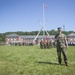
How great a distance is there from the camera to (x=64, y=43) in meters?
10.5

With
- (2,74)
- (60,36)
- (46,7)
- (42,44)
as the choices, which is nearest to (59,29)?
(60,36)

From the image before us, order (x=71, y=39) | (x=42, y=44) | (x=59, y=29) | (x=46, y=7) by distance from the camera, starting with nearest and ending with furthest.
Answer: (x=59, y=29)
(x=42, y=44)
(x=46, y=7)
(x=71, y=39)

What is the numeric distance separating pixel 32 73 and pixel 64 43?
10.8ft

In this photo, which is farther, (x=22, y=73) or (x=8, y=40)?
(x=8, y=40)

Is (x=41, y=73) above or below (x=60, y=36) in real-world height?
below

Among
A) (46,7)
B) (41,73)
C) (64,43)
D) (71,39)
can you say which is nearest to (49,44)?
(64,43)

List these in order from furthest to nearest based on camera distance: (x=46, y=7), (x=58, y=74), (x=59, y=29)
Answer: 1. (x=46, y=7)
2. (x=59, y=29)
3. (x=58, y=74)

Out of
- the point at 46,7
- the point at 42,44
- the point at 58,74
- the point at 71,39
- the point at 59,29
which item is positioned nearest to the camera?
the point at 58,74

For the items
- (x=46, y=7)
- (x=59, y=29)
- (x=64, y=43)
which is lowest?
(x=64, y=43)

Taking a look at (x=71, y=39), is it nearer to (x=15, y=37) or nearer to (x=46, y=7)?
(x=15, y=37)

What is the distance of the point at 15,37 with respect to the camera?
5517 inches

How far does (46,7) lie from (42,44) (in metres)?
40.1

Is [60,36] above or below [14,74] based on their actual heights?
above

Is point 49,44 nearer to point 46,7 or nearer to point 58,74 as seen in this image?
point 58,74
